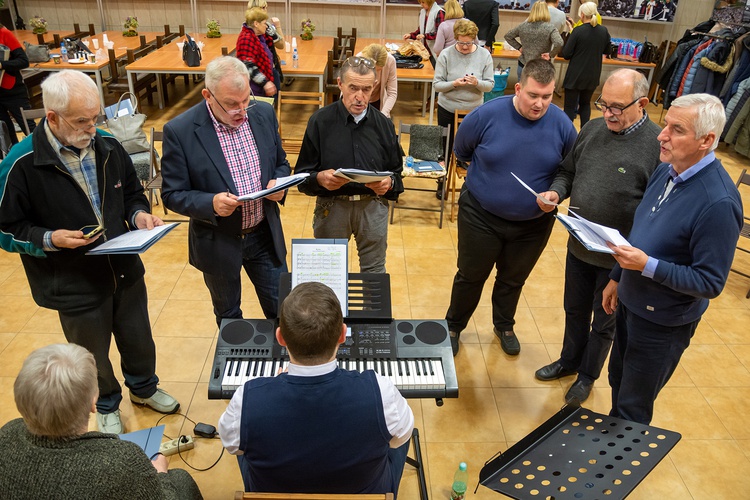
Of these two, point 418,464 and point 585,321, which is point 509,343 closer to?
point 585,321

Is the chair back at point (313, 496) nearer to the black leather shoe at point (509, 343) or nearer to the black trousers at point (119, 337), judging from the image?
the black trousers at point (119, 337)

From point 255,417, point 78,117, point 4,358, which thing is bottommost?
point 4,358

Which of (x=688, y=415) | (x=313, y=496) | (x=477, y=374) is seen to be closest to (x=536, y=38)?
(x=477, y=374)

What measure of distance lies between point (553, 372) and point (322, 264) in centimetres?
202

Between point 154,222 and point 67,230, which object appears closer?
point 67,230

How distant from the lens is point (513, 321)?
4090 mm

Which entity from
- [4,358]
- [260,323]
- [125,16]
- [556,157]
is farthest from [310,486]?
[125,16]

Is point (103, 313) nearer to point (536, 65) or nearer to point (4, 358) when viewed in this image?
point (4, 358)

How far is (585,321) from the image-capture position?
3562 millimetres

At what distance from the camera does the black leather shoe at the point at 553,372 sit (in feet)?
12.5

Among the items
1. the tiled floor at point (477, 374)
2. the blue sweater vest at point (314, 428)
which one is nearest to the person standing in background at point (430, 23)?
the tiled floor at point (477, 374)

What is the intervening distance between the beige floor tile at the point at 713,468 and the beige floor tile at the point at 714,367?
0.58 metres

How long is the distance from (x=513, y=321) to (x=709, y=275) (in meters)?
1.83

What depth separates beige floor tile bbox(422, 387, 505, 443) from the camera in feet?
11.0
